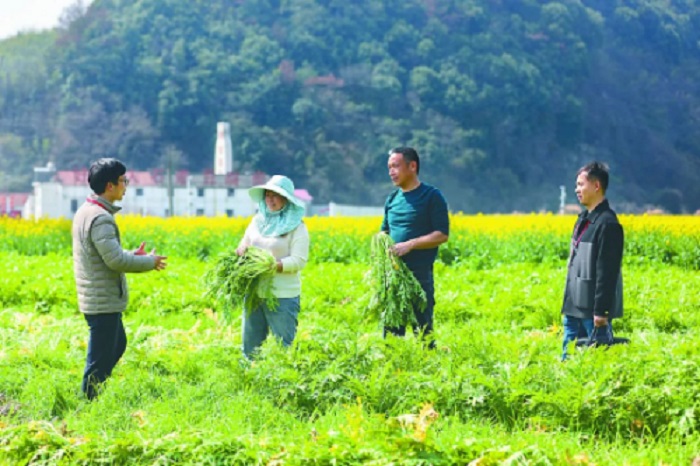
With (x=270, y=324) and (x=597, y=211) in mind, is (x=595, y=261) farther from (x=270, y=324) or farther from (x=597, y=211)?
(x=270, y=324)

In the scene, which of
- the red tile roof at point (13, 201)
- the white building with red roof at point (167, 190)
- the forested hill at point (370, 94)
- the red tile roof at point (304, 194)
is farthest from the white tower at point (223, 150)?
the red tile roof at point (13, 201)

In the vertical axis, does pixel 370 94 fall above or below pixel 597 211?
above

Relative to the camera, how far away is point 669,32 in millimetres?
87688

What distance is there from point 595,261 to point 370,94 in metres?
70.0

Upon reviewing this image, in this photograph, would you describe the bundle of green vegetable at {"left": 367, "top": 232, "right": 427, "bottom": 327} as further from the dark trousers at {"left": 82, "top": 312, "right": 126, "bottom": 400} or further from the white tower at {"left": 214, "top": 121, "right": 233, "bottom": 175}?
the white tower at {"left": 214, "top": 121, "right": 233, "bottom": 175}

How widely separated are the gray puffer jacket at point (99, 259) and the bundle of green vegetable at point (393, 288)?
1679 mm

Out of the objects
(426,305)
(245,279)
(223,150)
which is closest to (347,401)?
(245,279)

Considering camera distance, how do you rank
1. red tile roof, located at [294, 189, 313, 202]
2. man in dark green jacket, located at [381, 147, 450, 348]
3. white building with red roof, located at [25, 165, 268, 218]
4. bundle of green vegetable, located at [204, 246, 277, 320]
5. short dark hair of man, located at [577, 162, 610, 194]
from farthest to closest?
red tile roof, located at [294, 189, 313, 202] < white building with red roof, located at [25, 165, 268, 218] < man in dark green jacket, located at [381, 147, 450, 348] < bundle of green vegetable, located at [204, 246, 277, 320] < short dark hair of man, located at [577, 162, 610, 194]

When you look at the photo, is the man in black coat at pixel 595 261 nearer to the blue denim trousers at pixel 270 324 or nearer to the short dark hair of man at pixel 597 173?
the short dark hair of man at pixel 597 173

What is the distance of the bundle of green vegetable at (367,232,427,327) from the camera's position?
Result: 238 inches

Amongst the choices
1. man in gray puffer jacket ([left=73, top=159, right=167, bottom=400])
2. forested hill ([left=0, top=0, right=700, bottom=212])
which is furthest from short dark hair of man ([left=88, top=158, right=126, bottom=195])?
forested hill ([left=0, top=0, right=700, bottom=212])

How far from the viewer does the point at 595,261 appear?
215 inches

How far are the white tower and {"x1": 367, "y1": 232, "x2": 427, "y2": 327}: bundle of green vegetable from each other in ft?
198

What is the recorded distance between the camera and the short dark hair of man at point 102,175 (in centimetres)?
526
